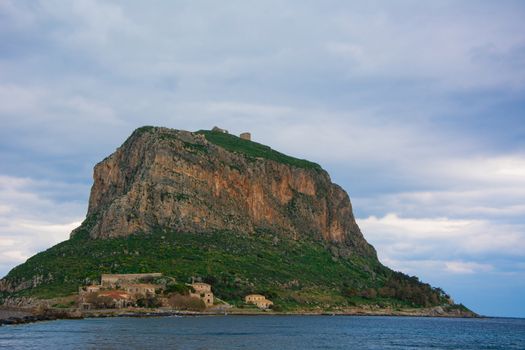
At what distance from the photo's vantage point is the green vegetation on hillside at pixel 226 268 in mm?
146500

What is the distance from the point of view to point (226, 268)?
520 ft

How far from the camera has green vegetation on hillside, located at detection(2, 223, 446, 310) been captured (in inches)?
5768

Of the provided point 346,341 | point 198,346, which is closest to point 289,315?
point 346,341

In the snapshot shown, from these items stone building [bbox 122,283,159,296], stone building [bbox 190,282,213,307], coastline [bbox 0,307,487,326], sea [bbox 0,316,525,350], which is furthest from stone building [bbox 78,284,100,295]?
sea [bbox 0,316,525,350]

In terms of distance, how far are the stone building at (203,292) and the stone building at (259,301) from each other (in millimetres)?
9278

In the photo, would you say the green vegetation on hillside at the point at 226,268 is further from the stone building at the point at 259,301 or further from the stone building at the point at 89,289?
the stone building at the point at 89,289

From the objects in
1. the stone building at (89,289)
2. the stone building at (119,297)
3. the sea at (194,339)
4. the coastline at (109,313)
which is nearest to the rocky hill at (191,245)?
the stone building at (89,289)

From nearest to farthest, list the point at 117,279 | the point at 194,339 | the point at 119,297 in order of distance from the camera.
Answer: the point at 194,339 → the point at 119,297 → the point at 117,279

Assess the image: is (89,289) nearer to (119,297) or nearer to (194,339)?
(119,297)

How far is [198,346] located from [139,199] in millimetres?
105610

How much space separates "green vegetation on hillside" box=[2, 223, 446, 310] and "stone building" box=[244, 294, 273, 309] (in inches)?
81.0

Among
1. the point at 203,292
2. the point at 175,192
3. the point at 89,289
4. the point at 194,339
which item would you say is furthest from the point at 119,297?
the point at 194,339

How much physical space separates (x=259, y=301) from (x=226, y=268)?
13075 millimetres

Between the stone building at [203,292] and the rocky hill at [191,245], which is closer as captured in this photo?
the stone building at [203,292]
